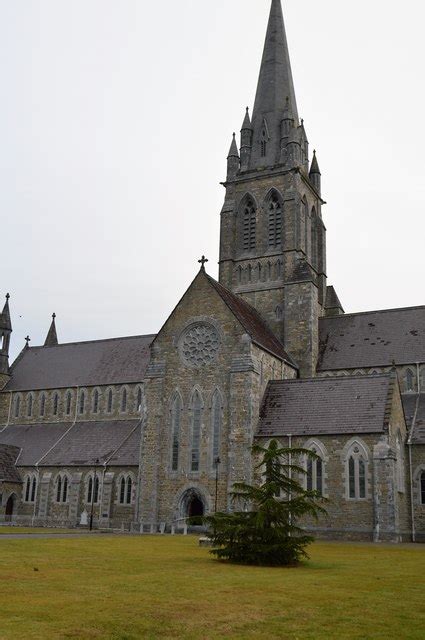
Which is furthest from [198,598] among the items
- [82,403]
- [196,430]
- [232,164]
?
[232,164]

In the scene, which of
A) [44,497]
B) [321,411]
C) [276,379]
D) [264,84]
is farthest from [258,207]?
[44,497]

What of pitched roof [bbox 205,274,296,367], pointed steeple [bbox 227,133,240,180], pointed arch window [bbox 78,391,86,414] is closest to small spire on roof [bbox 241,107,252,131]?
pointed steeple [bbox 227,133,240,180]

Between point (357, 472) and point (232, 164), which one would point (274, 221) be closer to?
point (232, 164)

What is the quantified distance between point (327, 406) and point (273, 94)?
32764 mm

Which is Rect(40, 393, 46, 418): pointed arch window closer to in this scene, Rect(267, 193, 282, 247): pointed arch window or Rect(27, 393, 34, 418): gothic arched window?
Rect(27, 393, 34, 418): gothic arched window

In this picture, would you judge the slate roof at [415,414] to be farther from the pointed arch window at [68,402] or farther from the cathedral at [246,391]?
the pointed arch window at [68,402]

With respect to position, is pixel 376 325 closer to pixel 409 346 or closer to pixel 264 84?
pixel 409 346

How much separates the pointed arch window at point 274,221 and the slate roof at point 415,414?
56.8 feet

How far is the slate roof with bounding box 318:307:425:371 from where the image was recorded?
52062mm

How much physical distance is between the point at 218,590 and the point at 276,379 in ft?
110

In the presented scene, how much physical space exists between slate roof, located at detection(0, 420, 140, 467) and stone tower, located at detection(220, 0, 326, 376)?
1537cm

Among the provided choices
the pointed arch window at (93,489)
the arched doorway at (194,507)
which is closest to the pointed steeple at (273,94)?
the arched doorway at (194,507)

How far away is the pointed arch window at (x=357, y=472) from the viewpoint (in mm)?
40500

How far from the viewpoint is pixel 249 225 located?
6075cm
